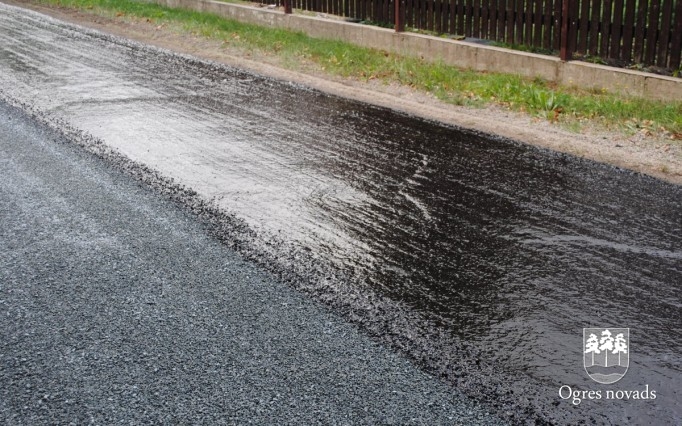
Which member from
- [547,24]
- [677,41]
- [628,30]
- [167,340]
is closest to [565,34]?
[547,24]

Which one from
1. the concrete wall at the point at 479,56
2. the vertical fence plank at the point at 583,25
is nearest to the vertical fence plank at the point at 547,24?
the concrete wall at the point at 479,56

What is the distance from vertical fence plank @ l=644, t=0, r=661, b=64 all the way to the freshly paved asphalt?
22.9ft

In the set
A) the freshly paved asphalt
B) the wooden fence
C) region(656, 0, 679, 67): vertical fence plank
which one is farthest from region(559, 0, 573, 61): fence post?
the freshly paved asphalt

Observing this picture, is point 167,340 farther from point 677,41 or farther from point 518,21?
point 518,21

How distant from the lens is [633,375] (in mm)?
4164

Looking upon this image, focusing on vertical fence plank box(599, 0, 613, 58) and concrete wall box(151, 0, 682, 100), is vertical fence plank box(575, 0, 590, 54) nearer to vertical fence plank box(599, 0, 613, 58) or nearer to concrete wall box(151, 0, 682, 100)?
vertical fence plank box(599, 0, 613, 58)

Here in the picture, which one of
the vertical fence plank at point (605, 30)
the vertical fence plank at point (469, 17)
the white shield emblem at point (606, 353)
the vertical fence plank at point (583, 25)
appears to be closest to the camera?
the white shield emblem at point (606, 353)

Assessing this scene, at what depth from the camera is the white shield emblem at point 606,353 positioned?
13.7 feet

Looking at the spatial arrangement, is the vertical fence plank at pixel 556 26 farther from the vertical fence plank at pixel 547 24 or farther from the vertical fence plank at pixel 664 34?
the vertical fence plank at pixel 664 34

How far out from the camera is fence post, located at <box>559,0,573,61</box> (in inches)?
426

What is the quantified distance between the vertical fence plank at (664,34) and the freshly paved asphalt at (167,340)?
6.97m

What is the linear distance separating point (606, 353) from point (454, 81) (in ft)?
23.3

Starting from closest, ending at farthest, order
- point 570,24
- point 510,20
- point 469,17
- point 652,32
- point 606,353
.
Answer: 1. point 606,353
2. point 652,32
3. point 570,24
4. point 510,20
5. point 469,17

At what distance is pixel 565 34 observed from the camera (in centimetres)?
1081
